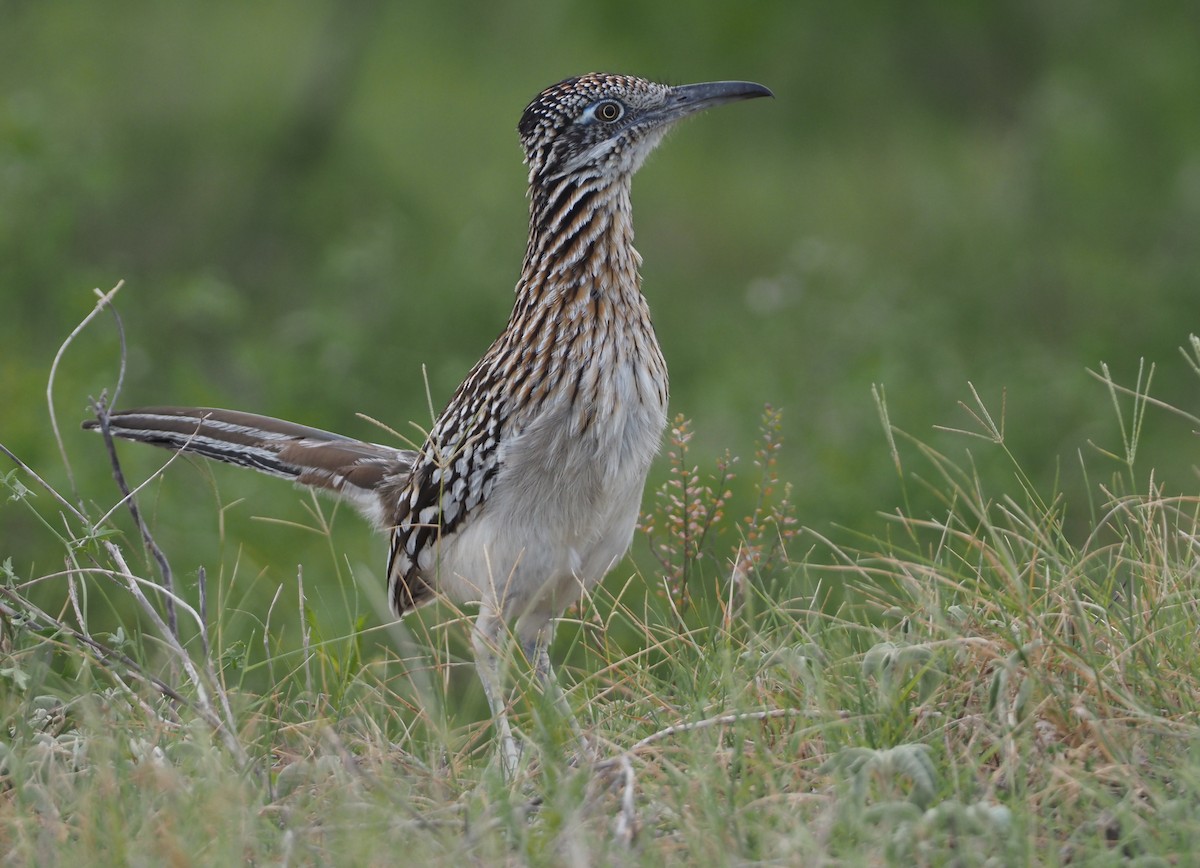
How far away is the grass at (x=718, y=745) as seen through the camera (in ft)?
11.4

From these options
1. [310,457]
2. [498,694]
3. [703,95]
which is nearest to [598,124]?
[703,95]

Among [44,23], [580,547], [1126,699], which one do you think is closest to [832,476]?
[580,547]

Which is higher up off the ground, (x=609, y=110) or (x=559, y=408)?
(x=609, y=110)

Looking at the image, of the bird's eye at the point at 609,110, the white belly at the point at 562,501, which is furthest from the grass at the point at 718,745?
the bird's eye at the point at 609,110

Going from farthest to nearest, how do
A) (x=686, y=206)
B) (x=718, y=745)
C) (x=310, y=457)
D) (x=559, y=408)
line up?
1. (x=686, y=206)
2. (x=310, y=457)
3. (x=559, y=408)
4. (x=718, y=745)

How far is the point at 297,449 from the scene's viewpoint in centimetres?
668

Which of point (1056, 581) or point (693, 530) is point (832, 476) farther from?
point (1056, 581)

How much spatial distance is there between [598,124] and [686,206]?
39.6 ft

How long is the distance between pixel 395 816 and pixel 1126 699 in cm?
157

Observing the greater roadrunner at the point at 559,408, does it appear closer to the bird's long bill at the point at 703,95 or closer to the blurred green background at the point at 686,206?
the bird's long bill at the point at 703,95

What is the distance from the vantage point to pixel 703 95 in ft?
20.0

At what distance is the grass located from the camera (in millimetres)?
3465

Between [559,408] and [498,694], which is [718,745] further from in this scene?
[559,408]

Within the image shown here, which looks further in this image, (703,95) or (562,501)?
(703,95)
